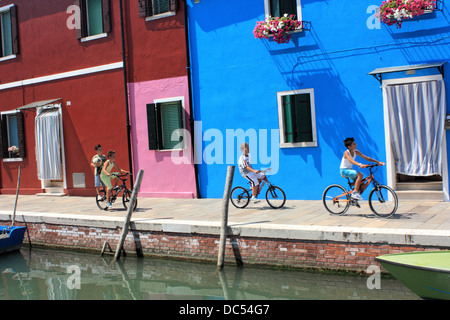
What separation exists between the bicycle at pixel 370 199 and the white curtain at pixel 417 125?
155 centimetres

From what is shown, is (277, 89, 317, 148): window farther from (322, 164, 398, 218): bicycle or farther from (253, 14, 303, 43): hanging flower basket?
(322, 164, 398, 218): bicycle

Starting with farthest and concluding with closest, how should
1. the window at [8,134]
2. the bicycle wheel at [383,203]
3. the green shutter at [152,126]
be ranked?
1. the window at [8,134]
2. the green shutter at [152,126]
3. the bicycle wheel at [383,203]

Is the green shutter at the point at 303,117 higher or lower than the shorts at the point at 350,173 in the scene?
higher

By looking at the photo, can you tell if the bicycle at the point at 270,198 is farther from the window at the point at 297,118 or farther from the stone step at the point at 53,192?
the stone step at the point at 53,192

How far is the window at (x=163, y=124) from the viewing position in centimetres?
1324

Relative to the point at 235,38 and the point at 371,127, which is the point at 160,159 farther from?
the point at 371,127

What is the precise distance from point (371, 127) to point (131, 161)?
653cm

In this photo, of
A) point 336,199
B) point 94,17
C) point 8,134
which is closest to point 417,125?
point 336,199

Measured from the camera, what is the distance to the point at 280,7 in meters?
11.6

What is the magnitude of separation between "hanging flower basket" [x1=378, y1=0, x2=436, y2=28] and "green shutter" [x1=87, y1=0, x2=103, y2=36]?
7957 mm

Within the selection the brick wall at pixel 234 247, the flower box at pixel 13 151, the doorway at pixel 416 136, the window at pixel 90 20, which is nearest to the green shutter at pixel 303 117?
the doorway at pixel 416 136

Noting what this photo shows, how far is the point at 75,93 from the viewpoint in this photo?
584 inches

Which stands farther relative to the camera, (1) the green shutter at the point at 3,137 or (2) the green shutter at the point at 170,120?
(1) the green shutter at the point at 3,137
